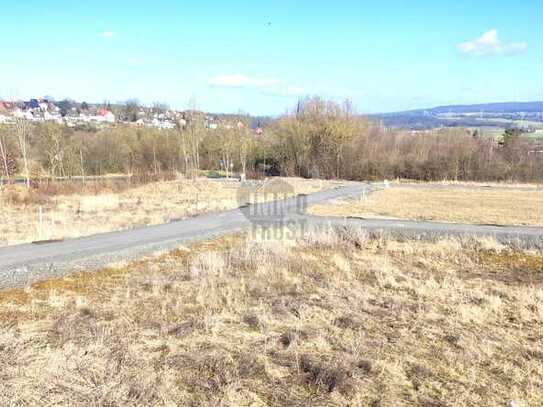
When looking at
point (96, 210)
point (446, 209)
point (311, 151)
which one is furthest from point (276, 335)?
point (311, 151)

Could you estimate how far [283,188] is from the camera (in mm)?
35219

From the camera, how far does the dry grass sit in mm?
21656

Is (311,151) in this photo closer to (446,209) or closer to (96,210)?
(446,209)

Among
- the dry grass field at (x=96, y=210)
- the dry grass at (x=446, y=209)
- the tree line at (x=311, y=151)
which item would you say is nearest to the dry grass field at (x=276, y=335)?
the dry grass field at (x=96, y=210)

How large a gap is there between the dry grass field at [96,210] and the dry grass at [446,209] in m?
6.24

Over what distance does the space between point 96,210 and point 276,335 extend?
19.9 m

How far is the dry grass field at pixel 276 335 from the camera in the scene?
5277mm

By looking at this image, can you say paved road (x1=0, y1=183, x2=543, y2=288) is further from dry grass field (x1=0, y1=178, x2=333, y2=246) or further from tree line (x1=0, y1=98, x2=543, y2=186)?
tree line (x1=0, y1=98, x2=543, y2=186)

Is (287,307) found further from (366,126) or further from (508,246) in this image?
(366,126)

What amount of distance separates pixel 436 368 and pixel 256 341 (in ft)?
8.39

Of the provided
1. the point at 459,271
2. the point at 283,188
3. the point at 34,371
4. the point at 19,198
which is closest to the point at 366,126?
the point at 283,188

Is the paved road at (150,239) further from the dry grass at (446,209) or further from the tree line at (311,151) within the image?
the tree line at (311,151)

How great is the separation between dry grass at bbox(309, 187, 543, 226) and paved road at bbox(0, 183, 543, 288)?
2408 mm

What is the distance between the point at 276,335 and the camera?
23.2ft
